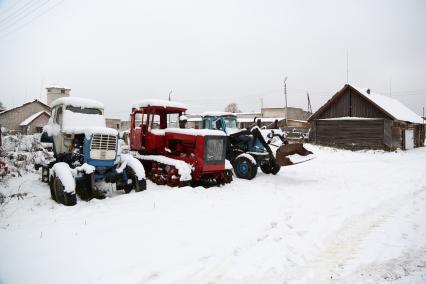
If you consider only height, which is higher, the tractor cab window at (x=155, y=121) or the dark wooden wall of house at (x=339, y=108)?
the dark wooden wall of house at (x=339, y=108)

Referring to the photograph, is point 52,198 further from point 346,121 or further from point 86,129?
point 346,121

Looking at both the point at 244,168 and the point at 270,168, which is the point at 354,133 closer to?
the point at 270,168

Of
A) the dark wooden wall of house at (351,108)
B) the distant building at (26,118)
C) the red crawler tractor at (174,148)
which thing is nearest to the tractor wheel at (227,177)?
the red crawler tractor at (174,148)

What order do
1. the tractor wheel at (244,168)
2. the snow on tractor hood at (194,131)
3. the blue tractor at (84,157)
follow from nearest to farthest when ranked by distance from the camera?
1. the blue tractor at (84,157)
2. the snow on tractor hood at (194,131)
3. the tractor wheel at (244,168)

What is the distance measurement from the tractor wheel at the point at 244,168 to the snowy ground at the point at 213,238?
250cm

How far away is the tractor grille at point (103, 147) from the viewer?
316 inches

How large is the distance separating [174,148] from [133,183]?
2.07 metres

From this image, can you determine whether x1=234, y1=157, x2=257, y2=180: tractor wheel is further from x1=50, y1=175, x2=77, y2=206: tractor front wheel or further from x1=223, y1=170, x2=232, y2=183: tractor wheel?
x1=50, y1=175, x2=77, y2=206: tractor front wheel

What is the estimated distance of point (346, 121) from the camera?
27.2m

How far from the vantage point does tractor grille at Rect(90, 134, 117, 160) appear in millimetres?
8031

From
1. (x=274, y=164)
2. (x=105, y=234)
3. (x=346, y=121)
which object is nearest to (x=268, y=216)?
(x=105, y=234)

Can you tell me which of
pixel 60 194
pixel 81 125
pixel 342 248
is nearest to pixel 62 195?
pixel 60 194

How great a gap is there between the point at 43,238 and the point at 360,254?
15.5 feet

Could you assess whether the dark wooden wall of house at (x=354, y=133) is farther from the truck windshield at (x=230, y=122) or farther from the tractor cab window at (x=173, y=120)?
the tractor cab window at (x=173, y=120)
